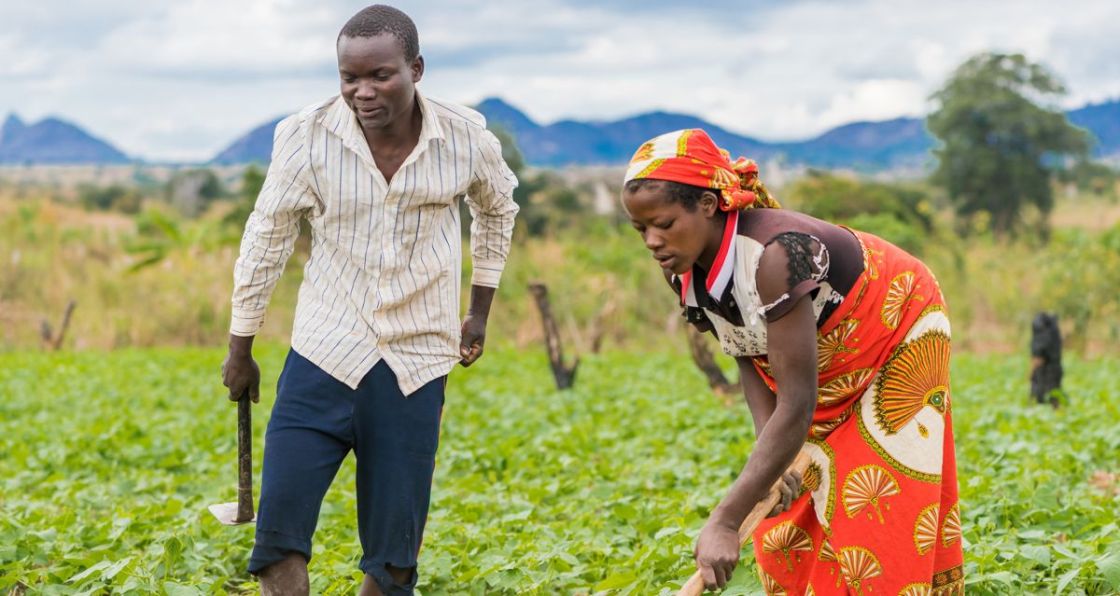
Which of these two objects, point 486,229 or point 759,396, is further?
point 486,229

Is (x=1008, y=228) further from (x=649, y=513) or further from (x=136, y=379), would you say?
(x=649, y=513)

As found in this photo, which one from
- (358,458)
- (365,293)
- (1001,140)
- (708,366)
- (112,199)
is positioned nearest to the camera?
(365,293)

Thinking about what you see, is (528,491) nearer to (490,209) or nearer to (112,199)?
(490,209)

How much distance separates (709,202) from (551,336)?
28.4ft

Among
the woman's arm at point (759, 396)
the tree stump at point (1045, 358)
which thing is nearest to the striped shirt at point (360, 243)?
the woman's arm at point (759, 396)

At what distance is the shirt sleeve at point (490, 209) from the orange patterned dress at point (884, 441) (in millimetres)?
954

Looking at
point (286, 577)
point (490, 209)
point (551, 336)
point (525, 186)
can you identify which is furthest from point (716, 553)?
point (525, 186)

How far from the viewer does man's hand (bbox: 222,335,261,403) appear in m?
3.37

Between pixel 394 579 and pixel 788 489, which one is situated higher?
pixel 788 489

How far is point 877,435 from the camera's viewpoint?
9.61 feet

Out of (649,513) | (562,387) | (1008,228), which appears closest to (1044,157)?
(1008,228)

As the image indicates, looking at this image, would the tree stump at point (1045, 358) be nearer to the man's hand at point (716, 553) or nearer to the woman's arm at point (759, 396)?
the woman's arm at point (759, 396)

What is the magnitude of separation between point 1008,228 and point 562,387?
26.3 meters

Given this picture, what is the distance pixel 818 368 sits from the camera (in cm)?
291
